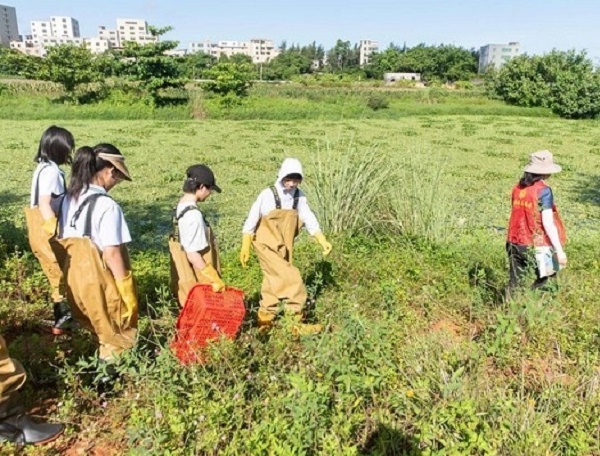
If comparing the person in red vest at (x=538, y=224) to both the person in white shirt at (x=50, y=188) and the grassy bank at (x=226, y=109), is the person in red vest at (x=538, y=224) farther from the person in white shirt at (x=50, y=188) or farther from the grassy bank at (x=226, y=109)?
the grassy bank at (x=226, y=109)

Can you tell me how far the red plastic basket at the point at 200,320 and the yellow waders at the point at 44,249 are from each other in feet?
4.46

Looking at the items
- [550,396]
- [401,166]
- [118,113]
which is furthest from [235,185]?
[118,113]

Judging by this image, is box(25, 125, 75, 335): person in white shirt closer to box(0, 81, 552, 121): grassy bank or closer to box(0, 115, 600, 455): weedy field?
box(0, 115, 600, 455): weedy field

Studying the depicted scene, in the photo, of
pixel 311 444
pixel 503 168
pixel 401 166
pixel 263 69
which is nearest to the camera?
pixel 311 444

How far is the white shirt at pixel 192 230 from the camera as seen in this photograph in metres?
2.84

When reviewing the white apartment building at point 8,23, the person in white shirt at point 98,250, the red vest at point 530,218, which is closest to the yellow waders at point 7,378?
the person in white shirt at point 98,250

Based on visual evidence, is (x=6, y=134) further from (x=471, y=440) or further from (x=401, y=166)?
(x=471, y=440)

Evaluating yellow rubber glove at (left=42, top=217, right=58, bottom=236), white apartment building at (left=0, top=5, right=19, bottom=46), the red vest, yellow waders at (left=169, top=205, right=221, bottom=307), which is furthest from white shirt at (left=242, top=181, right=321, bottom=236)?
white apartment building at (left=0, top=5, right=19, bottom=46)

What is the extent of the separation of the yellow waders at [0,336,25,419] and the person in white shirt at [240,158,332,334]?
1.69 metres

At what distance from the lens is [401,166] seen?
19.7ft

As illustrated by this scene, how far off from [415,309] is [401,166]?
244cm

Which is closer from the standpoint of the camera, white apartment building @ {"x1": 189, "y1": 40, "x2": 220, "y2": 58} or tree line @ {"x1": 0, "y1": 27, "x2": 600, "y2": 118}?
tree line @ {"x1": 0, "y1": 27, "x2": 600, "y2": 118}

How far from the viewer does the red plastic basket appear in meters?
2.71

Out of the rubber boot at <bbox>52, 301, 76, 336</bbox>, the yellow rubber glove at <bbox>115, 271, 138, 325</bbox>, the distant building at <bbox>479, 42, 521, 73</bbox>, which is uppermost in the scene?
the distant building at <bbox>479, 42, 521, 73</bbox>
